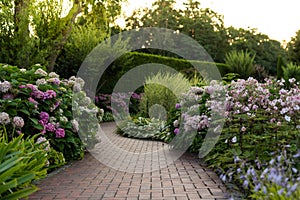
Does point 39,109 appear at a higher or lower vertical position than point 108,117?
higher

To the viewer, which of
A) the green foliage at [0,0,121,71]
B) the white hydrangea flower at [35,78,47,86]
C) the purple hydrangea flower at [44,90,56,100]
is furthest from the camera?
the green foliage at [0,0,121,71]

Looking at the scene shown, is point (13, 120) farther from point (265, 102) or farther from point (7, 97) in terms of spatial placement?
point (265, 102)

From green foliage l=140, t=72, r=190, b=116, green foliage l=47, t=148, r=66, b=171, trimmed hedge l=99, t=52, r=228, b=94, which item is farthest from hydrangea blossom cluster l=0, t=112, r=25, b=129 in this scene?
trimmed hedge l=99, t=52, r=228, b=94

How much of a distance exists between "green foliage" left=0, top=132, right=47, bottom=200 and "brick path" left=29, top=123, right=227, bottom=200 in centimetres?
44

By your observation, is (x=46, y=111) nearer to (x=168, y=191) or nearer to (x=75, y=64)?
(x=168, y=191)

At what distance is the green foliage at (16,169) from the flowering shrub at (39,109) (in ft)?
3.25

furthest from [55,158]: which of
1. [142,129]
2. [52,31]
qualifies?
[52,31]

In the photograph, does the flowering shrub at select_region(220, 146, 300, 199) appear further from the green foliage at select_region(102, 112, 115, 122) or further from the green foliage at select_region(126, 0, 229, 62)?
the green foliage at select_region(126, 0, 229, 62)

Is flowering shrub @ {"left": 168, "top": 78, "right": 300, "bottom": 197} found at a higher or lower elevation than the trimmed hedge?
lower

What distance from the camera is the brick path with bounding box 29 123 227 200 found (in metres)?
3.78

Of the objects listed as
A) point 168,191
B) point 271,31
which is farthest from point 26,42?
point 271,31

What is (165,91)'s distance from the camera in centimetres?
1047

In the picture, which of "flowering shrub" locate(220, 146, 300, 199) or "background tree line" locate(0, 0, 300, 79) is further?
"background tree line" locate(0, 0, 300, 79)

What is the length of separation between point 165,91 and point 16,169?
26.3 feet
